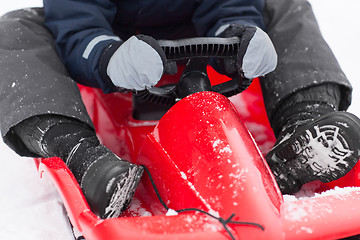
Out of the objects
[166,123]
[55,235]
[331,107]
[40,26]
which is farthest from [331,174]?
[40,26]

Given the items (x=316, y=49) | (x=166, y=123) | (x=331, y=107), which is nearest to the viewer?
(x=166, y=123)

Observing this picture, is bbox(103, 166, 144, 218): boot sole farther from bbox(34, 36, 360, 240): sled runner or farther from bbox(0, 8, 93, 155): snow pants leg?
bbox(0, 8, 93, 155): snow pants leg

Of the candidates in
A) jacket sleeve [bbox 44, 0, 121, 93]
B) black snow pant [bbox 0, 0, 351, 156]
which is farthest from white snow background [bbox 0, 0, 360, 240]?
jacket sleeve [bbox 44, 0, 121, 93]

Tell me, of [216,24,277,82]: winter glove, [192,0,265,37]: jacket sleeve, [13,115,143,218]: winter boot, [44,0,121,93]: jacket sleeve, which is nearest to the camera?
[13,115,143,218]: winter boot

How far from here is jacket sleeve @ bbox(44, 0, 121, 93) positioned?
3.32 feet

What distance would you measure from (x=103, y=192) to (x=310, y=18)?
71cm

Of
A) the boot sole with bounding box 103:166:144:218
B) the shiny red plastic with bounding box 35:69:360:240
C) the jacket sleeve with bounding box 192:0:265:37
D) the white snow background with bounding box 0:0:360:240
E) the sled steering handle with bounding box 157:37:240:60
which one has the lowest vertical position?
the white snow background with bounding box 0:0:360:240

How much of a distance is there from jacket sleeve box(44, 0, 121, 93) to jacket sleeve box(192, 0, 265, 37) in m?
0.22

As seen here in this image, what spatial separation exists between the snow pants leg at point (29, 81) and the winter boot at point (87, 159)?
0.02m

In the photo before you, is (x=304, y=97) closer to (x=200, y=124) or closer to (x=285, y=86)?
(x=285, y=86)

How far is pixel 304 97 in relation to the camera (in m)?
1.00

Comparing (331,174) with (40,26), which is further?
(40,26)

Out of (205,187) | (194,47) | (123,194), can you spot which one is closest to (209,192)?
(205,187)

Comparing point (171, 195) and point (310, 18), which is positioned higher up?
point (310, 18)
